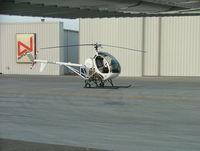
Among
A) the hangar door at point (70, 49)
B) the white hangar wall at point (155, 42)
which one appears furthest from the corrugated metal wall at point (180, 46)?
the hangar door at point (70, 49)

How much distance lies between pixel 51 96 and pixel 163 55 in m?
17.6

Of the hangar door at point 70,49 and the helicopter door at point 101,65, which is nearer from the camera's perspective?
the helicopter door at point 101,65

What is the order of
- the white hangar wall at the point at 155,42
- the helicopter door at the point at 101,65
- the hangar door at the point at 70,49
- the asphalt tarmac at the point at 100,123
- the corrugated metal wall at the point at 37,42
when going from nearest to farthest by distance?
the asphalt tarmac at the point at 100,123 < the helicopter door at the point at 101,65 < the white hangar wall at the point at 155,42 < the corrugated metal wall at the point at 37,42 < the hangar door at the point at 70,49

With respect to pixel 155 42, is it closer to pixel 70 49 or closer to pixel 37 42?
pixel 70 49

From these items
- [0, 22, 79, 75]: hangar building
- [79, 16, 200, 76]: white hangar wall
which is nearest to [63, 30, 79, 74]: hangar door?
[0, 22, 79, 75]: hangar building

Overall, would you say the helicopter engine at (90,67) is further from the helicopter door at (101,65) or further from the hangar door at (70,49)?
the hangar door at (70,49)

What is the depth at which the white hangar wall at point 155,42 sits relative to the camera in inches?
1313

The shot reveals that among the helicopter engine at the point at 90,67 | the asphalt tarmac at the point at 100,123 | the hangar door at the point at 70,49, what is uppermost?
the hangar door at the point at 70,49

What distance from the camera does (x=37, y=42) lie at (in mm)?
38406

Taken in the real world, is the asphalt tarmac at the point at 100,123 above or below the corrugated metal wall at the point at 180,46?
below

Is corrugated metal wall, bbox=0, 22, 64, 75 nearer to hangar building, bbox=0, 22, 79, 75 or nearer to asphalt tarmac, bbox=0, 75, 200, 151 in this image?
hangar building, bbox=0, 22, 79, 75

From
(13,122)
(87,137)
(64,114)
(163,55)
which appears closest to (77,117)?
(64,114)

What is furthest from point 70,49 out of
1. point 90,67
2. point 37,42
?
point 90,67

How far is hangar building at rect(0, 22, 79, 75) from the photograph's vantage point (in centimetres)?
3781
